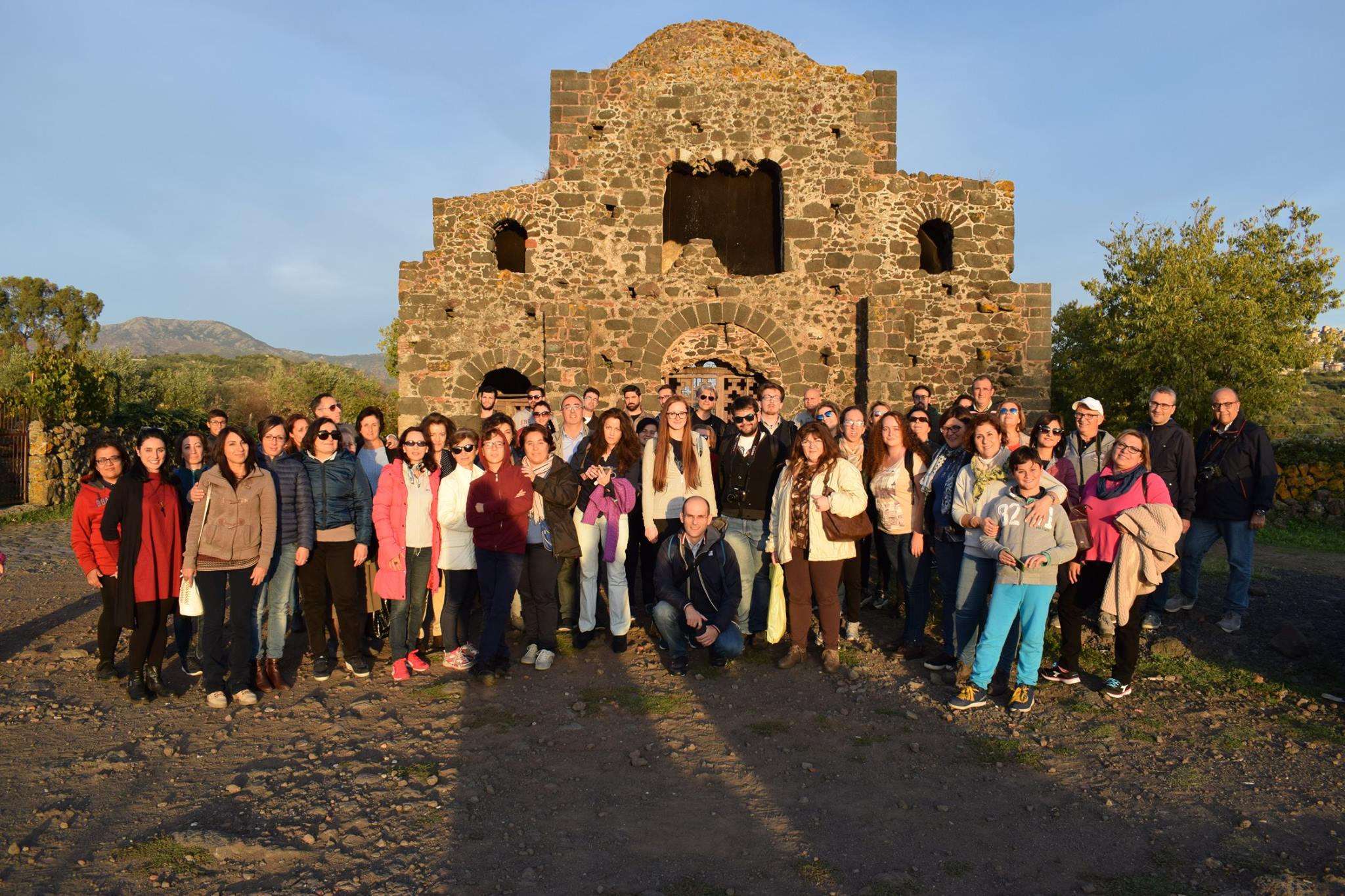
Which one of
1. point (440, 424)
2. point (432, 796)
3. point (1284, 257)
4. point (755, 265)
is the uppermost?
point (1284, 257)

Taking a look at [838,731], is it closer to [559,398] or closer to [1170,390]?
[1170,390]

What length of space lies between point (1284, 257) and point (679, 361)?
1819cm

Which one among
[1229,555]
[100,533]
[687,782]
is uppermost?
[100,533]

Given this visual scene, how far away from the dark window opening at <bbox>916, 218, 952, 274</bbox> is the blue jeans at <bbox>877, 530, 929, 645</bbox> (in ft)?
28.7

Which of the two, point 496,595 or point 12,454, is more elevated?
point 12,454

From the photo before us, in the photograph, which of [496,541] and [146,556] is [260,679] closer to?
[146,556]

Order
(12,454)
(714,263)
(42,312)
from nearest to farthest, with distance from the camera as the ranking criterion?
(714,263), (12,454), (42,312)

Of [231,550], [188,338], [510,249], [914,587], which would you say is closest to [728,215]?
[510,249]

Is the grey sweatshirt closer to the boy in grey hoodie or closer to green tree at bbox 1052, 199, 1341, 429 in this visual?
the boy in grey hoodie

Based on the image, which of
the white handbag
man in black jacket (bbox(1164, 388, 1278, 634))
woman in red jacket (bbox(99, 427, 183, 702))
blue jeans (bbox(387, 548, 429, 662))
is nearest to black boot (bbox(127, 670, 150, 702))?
woman in red jacket (bbox(99, 427, 183, 702))

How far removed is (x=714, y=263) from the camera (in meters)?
13.9

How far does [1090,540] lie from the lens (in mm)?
5566

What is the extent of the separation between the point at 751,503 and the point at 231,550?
390 cm

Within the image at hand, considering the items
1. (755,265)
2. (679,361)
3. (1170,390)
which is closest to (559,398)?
(679,361)
